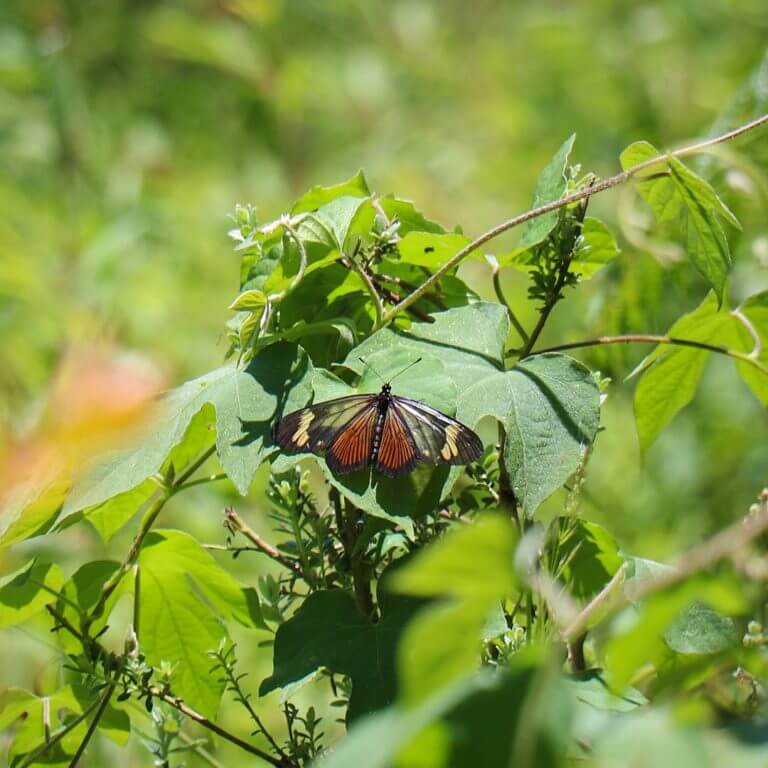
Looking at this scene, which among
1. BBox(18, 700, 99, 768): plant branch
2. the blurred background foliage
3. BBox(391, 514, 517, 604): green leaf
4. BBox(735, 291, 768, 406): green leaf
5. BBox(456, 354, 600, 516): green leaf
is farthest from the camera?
the blurred background foliage

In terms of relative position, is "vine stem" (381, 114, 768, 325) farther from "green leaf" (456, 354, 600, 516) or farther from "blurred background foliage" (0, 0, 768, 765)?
"blurred background foliage" (0, 0, 768, 765)

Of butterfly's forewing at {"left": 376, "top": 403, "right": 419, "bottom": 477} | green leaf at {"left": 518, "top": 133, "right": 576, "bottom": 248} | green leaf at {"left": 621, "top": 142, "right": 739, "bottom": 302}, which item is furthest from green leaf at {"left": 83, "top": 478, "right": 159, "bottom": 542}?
green leaf at {"left": 621, "top": 142, "right": 739, "bottom": 302}

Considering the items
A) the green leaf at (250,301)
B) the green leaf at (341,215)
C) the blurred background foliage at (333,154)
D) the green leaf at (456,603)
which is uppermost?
the green leaf at (341,215)

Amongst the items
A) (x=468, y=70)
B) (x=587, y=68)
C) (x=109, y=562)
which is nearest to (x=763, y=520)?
(x=109, y=562)

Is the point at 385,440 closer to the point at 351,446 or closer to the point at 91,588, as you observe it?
the point at 351,446

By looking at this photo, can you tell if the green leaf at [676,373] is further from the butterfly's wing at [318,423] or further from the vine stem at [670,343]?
the butterfly's wing at [318,423]

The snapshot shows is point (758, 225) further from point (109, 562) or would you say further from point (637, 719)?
point (637, 719)

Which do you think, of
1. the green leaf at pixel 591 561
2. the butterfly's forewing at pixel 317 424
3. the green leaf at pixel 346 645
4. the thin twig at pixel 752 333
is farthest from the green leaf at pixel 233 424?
the thin twig at pixel 752 333
